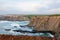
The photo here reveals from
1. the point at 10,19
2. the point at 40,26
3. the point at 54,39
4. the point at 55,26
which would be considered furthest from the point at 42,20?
the point at 10,19

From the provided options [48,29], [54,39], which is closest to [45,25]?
[48,29]

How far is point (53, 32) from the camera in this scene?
57.0 metres

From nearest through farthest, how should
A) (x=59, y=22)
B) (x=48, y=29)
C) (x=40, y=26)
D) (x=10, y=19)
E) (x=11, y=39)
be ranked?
(x=11, y=39)
(x=59, y=22)
(x=48, y=29)
(x=40, y=26)
(x=10, y=19)

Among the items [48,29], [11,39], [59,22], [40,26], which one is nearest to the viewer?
[11,39]

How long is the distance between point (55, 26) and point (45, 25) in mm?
6471

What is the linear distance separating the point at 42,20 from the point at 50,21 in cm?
622

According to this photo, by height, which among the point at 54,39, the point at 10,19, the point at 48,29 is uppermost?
the point at 54,39

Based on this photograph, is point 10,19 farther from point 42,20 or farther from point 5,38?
point 5,38

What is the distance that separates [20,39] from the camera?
274 inches

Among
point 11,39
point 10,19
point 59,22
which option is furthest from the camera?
point 10,19

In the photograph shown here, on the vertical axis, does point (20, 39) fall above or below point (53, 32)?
above

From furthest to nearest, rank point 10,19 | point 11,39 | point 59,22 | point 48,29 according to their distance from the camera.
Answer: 1. point 10,19
2. point 48,29
3. point 59,22
4. point 11,39

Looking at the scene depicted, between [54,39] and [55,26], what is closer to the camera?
[54,39]

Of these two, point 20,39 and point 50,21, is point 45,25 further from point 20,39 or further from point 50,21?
point 20,39
